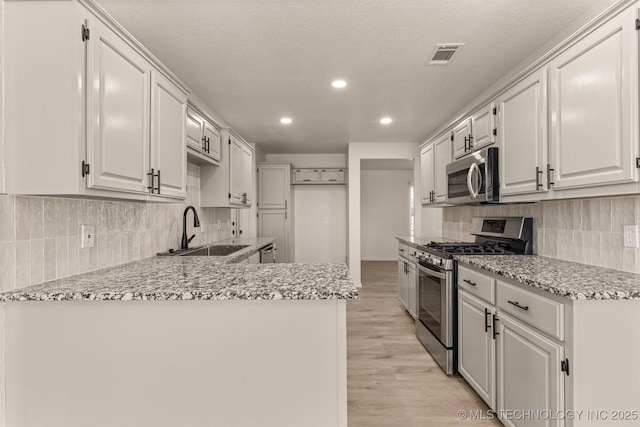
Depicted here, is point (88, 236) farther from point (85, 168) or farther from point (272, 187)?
point (272, 187)

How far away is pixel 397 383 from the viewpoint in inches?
100

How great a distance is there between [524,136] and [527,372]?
54.1 inches

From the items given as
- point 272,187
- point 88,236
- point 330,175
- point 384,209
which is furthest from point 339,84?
point 384,209

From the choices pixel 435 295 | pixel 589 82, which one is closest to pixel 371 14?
pixel 589 82

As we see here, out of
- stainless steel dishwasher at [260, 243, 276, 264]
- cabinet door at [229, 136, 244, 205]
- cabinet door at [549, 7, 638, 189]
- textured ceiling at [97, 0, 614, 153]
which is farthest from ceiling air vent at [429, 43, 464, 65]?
stainless steel dishwasher at [260, 243, 276, 264]

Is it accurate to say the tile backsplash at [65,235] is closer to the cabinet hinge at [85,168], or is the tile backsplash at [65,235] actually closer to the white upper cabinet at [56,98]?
the white upper cabinet at [56,98]

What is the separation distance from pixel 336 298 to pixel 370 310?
3207mm

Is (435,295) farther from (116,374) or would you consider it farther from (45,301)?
(45,301)

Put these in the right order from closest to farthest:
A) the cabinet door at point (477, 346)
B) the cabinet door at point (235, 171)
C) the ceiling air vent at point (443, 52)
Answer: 1. the cabinet door at point (477, 346)
2. the ceiling air vent at point (443, 52)
3. the cabinet door at point (235, 171)

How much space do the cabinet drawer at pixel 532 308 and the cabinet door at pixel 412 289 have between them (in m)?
1.63

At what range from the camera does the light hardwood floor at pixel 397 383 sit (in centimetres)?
213

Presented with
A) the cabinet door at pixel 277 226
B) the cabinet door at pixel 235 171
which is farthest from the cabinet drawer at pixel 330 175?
the cabinet door at pixel 235 171

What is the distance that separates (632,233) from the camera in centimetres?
177

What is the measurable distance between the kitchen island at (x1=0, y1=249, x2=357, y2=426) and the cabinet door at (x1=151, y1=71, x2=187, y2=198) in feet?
2.77
